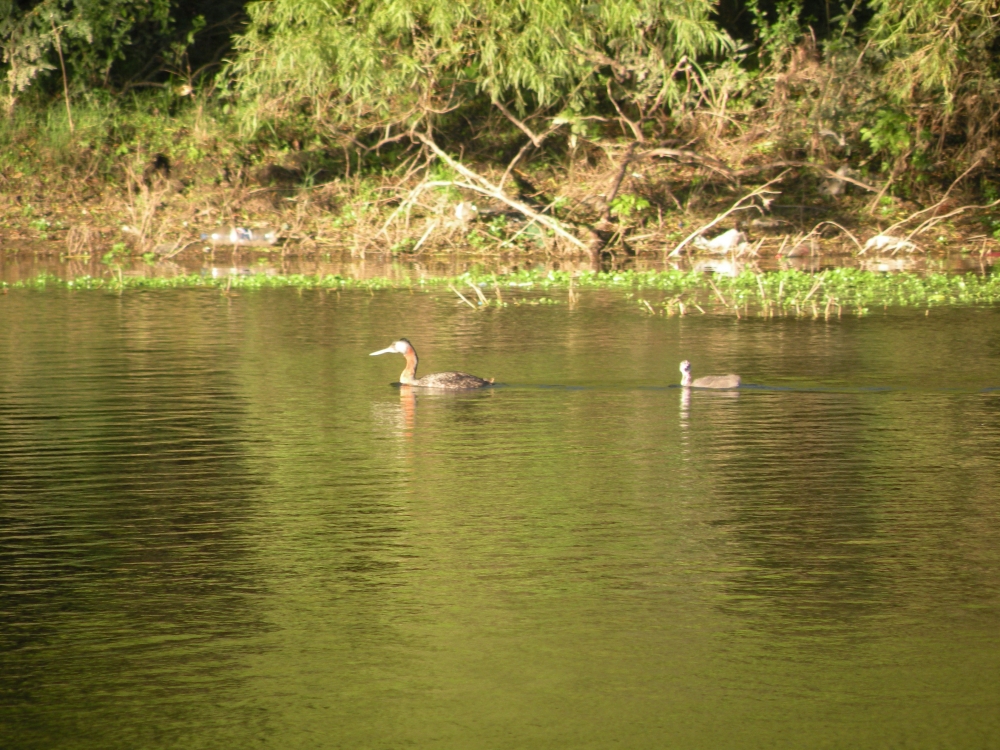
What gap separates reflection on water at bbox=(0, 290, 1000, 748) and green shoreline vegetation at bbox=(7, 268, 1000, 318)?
541 cm

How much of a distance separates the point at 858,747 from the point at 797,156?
30.4 m

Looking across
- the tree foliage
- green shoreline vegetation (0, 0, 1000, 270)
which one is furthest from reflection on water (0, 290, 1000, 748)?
green shoreline vegetation (0, 0, 1000, 270)

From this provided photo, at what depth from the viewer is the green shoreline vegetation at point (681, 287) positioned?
22.5 meters

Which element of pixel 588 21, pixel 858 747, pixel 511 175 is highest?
pixel 588 21

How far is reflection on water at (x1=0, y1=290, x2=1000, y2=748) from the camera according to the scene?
678cm

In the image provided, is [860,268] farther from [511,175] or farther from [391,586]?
[391,586]

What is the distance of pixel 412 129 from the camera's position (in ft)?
103

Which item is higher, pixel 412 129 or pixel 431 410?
pixel 412 129

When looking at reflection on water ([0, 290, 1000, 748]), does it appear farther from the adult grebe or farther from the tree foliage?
the tree foliage

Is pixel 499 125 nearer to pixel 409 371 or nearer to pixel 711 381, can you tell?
pixel 409 371

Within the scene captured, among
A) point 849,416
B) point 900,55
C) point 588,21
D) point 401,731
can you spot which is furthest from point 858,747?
point 900,55

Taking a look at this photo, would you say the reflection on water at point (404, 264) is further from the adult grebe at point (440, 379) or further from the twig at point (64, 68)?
the adult grebe at point (440, 379)

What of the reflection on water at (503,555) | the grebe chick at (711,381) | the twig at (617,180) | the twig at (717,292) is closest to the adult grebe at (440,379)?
the reflection on water at (503,555)

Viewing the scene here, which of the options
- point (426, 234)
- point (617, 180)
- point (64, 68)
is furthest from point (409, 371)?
point (64, 68)
